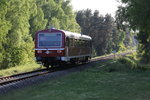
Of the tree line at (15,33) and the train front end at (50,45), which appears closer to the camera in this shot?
the train front end at (50,45)

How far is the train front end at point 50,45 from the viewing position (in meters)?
22.9

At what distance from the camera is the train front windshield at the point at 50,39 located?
22.9 meters

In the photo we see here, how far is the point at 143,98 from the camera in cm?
1077

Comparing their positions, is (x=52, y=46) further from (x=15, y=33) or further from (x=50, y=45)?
(x=15, y=33)

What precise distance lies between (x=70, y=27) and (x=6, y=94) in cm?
5973

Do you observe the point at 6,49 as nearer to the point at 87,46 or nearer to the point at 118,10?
the point at 87,46

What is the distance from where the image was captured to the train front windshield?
2291 centimetres

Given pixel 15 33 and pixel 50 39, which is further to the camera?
pixel 15 33

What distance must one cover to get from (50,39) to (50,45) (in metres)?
0.46

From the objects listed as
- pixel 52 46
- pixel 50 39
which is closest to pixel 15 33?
pixel 50 39

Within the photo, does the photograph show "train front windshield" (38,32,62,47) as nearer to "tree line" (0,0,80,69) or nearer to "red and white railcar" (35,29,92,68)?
"red and white railcar" (35,29,92,68)

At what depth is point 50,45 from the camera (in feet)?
75.9

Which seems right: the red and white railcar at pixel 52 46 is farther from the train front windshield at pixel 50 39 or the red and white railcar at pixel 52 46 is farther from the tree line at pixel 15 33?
the tree line at pixel 15 33

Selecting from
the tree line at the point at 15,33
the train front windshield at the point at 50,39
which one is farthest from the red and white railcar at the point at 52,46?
the tree line at the point at 15,33
